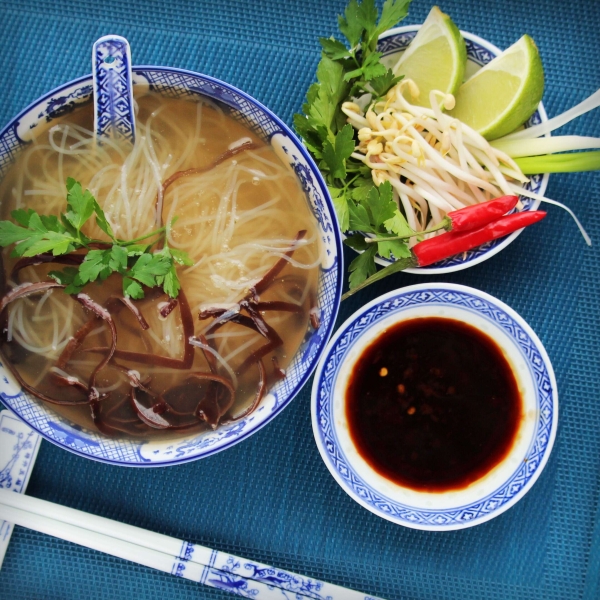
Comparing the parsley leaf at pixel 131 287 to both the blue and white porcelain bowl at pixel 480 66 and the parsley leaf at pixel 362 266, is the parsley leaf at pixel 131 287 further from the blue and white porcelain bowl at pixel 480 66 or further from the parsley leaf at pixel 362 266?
the blue and white porcelain bowl at pixel 480 66

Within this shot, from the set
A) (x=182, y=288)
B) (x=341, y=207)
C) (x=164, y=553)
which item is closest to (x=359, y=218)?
(x=341, y=207)

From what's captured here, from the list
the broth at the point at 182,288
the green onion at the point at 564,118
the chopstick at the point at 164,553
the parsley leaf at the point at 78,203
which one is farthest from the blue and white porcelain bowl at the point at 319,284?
the green onion at the point at 564,118

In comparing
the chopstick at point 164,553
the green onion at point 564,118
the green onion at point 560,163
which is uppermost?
the green onion at point 564,118

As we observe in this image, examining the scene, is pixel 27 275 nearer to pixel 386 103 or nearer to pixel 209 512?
pixel 209 512

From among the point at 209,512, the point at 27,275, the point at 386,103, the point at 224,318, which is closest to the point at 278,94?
the point at 386,103

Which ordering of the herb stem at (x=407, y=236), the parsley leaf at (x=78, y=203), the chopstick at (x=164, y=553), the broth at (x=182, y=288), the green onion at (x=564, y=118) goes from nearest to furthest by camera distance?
1. the parsley leaf at (x=78, y=203)
2. the broth at (x=182, y=288)
3. the herb stem at (x=407, y=236)
4. the green onion at (x=564, y=118)
5. the chopstick at (x=164, y=553)

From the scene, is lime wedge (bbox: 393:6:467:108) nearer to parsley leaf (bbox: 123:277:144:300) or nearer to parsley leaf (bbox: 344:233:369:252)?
parsley leaf (bbox: 344:233:369:252)

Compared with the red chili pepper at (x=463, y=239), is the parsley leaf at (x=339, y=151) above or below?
above
